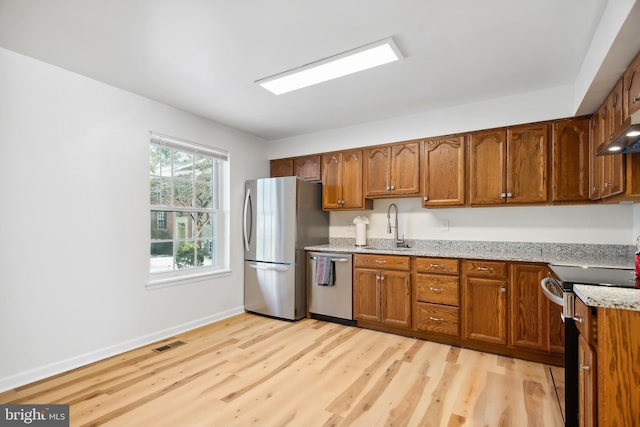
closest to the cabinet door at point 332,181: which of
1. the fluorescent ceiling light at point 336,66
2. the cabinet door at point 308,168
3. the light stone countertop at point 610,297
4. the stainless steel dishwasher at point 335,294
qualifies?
the cabinet door at point 308,168

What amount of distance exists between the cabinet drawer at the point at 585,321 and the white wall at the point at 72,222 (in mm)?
3461

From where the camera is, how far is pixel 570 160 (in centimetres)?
290

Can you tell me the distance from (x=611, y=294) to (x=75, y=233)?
3.61 m

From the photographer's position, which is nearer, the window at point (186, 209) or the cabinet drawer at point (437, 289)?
the cabinet drawer at point (437, 289)

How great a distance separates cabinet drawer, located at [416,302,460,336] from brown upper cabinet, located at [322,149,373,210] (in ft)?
4.62

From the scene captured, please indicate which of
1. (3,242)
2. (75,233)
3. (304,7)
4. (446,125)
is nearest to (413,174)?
(446,125)

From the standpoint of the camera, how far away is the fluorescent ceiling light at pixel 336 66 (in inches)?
90.0

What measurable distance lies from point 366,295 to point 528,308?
156 cm

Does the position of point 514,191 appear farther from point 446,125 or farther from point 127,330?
point 127,330

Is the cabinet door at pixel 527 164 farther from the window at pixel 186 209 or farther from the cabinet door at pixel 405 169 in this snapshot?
the window at pixel 186 209

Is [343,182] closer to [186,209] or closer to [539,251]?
[186,209]

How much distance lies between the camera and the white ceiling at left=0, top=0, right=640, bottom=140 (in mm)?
1876

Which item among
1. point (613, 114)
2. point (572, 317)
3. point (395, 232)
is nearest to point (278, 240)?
point (395, 232)

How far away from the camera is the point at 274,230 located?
4.07 meters
